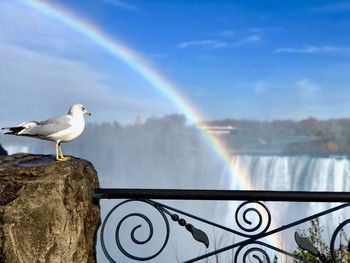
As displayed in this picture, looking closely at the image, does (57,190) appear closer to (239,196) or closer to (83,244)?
(83,244)

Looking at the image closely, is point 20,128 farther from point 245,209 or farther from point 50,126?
point 245,209

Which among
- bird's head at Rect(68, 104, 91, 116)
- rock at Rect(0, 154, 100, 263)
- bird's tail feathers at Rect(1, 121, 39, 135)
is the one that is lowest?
rock at Rect(0, 154, 100, 263)

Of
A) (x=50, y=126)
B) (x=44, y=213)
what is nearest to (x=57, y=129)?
(x=50, y=126)

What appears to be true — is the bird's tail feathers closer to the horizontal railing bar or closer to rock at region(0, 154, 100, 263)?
rock at region(0, 154, 100, 263)

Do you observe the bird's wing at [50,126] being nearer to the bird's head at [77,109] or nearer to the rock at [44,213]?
the bird's head at [77,109]

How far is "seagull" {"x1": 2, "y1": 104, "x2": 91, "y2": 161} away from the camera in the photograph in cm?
212

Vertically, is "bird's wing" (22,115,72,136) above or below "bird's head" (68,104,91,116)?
below

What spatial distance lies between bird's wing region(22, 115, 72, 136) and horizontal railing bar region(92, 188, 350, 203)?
388 mm

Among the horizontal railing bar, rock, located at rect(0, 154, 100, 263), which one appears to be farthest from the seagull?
the horizontal railing bar

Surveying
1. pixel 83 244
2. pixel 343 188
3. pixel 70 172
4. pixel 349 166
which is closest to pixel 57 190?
pixel 70 172

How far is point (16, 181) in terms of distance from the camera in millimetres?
1905

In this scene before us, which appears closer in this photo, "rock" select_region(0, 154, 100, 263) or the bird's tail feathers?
"rock" select_region(0, 154, 100, 263)

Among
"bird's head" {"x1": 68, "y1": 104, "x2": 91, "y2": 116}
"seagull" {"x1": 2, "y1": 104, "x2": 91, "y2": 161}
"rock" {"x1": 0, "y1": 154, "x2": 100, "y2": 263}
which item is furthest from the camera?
"bird's head" {"x1": 68, "y1": 104, "x2": 91, "y2": 116}

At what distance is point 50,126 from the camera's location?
6.97 ft
